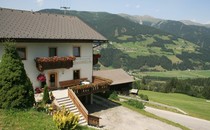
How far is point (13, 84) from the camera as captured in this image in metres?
19.0

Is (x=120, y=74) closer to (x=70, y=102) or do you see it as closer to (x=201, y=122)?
(x=201, y=122)

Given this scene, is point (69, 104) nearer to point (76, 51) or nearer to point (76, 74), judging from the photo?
point (76, 74)

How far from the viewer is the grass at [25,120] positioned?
52.4 feet

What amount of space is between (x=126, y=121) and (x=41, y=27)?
13.4 metres

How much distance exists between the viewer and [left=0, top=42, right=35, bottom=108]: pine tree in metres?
18.4

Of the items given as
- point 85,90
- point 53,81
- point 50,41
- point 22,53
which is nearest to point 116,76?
point 53,81

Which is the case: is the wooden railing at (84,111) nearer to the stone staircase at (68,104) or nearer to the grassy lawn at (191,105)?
the stone staircase at (68,104)

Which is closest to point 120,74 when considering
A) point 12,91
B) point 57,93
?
point 57,93

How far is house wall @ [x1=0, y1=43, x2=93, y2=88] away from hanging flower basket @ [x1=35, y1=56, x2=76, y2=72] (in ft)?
2.70

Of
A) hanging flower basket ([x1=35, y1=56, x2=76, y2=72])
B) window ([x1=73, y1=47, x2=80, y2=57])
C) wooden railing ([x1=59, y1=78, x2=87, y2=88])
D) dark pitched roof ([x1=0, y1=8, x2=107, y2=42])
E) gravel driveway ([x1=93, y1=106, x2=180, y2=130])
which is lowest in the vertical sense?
gravel driveway ([x1=93, y1=106, x2=180, y2=130])

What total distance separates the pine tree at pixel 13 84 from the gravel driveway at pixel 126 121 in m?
8.27

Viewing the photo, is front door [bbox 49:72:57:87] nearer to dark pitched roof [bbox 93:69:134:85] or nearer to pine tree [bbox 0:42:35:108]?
pine tree [bbox 0:42:35:108]

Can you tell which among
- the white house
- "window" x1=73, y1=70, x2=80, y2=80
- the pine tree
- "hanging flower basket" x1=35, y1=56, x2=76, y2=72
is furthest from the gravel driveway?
the pine tree

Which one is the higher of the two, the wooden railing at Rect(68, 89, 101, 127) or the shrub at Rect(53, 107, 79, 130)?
the shrub at Rect(53, 107, 79, 130)
